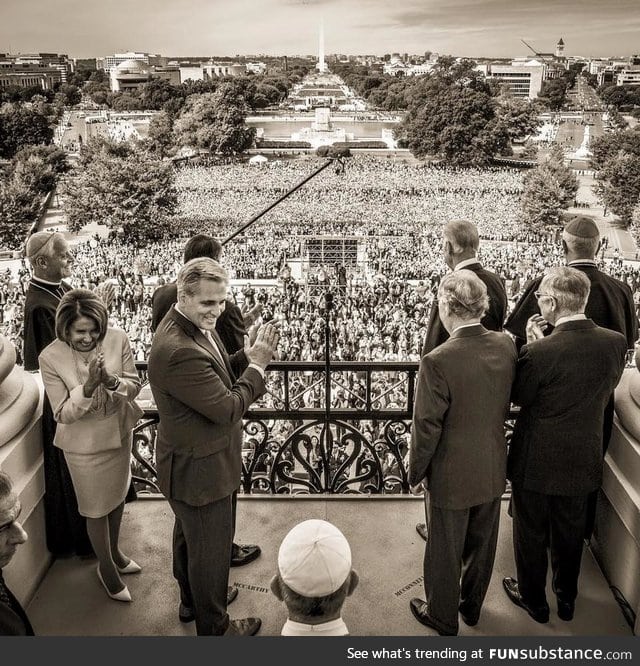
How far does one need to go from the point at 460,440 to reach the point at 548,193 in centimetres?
1815

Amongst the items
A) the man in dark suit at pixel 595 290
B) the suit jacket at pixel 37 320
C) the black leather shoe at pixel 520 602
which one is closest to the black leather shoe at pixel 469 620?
the black leather shoe at pixel 520 602

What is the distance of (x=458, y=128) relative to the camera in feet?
74.5

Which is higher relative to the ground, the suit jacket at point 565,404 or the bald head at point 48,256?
the bald head at point 48,256

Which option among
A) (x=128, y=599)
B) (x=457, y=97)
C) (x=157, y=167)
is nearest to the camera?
(x=128, y=599)

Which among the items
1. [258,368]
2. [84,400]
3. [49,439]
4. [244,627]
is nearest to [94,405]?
[84,400]

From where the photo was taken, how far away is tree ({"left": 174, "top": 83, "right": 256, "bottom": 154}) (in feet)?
74.3

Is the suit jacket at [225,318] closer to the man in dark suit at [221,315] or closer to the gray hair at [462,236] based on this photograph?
the man in dark suit at [221,315]

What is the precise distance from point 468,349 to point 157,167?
737 inches

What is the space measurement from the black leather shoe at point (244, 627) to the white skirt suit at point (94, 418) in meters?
0.49

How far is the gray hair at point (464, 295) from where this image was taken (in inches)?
63.2

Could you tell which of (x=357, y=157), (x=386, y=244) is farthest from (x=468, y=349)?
(x=357, y=157)

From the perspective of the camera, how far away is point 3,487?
1269 millimetres

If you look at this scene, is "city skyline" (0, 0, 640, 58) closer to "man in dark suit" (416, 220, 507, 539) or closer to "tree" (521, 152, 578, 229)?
"tree" (521, 152, 578, 229)

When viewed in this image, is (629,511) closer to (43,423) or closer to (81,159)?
(43,423)
